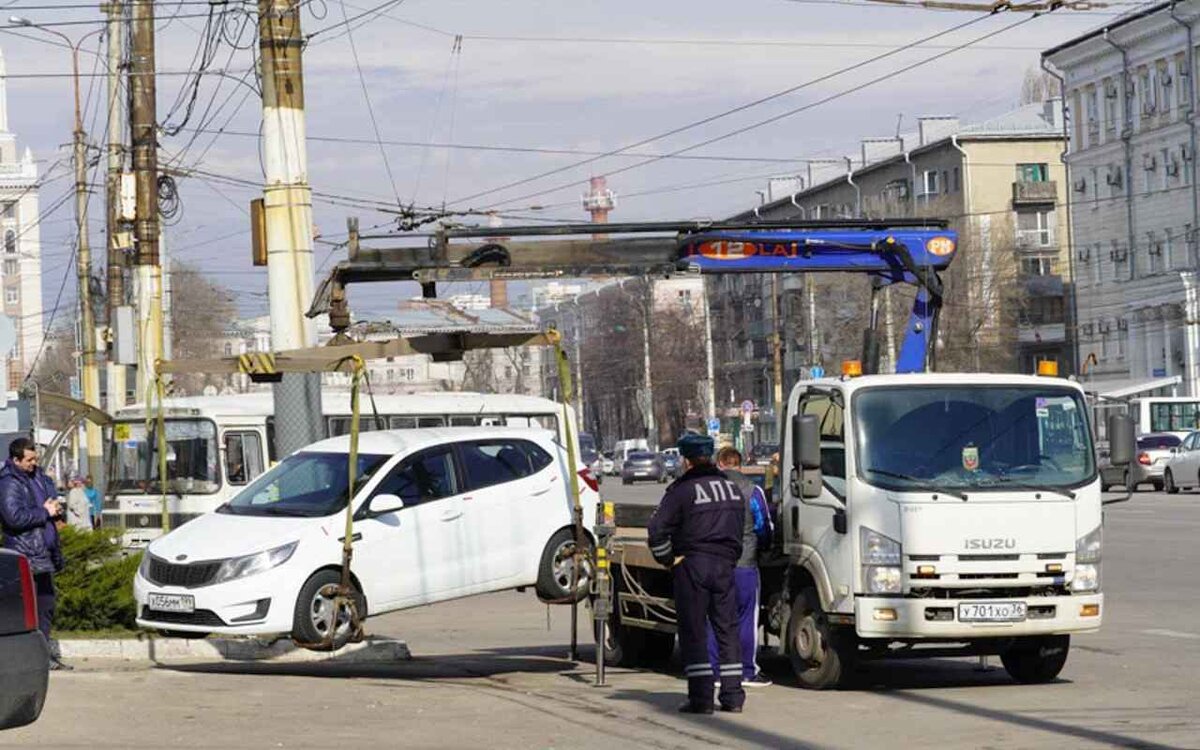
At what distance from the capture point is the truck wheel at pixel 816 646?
14.0 meters

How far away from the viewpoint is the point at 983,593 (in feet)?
45.3

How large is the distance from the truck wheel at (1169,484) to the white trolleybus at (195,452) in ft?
75.0

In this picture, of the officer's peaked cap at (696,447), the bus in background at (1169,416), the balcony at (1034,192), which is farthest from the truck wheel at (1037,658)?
the balcony at (1034,192)

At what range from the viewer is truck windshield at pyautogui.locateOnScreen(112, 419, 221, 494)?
1315 inches

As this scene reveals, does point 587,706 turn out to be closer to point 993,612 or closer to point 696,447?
point 696,447

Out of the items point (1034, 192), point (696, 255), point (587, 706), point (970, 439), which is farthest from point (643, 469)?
point (587, 706)

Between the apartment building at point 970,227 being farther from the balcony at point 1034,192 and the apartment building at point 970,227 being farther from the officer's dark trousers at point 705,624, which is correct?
the officer's dark trousers at point 705,624

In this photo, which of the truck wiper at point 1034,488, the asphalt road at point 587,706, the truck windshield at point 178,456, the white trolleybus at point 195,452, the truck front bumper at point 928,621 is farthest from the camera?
the truck windshield at point 178,456

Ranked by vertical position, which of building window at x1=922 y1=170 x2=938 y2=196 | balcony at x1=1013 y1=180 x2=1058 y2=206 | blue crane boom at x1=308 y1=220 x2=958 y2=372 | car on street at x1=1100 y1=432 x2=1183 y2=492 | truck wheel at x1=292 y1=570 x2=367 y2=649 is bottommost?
car on street at x1=1100 y1=432 x2=1183 y2=492

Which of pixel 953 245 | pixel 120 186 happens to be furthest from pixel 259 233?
pixel 120 186

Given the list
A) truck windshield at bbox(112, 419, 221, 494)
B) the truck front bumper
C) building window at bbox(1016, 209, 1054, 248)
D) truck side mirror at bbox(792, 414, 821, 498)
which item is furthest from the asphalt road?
building window at bbox(1016, 209, 1054, 248)

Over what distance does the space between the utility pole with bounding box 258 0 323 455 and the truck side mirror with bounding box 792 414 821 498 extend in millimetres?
7351

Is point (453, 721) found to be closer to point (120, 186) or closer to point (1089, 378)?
point (120, 186)

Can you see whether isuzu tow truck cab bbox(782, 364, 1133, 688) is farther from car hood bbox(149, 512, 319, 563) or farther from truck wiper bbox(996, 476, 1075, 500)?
car hood bbox(149, 512, 319, 563)
